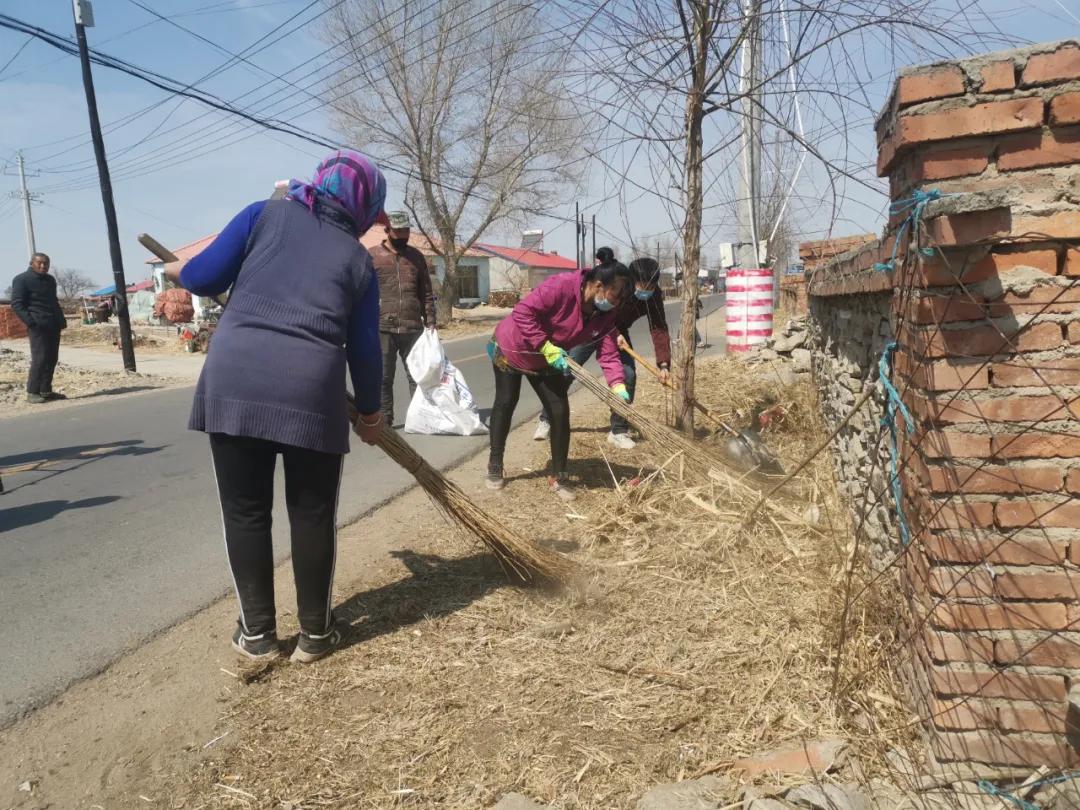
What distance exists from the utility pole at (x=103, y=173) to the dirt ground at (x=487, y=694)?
11.3 meters

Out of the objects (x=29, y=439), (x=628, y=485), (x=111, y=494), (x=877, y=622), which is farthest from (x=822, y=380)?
(x=29, y=439)

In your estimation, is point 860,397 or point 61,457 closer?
point 860,397

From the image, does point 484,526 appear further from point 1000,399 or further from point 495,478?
point 1000,399

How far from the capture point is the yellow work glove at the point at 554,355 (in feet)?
15.4

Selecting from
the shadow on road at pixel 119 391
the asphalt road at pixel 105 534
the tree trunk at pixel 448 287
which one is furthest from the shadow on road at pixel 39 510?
the tree trunk at pixel 448 287

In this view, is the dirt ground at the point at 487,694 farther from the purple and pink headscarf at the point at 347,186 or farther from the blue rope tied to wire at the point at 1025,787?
the purple and pink headscarf at the point at 347,186

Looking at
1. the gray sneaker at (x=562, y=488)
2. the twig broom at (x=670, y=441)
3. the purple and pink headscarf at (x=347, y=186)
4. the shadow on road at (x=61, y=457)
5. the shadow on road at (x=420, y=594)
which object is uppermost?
the purple and pink headscarf at (x=347, y=186)

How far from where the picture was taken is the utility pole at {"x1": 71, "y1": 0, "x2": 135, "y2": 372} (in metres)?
12.5

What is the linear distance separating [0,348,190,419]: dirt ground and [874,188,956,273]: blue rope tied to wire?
9652 millimetres

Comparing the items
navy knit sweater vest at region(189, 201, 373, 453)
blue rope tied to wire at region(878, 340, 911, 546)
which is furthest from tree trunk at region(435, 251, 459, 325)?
blue rope tied to wire at region(878, 340, 911, 546)

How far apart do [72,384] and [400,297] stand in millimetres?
7570

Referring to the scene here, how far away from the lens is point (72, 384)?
1176 cm

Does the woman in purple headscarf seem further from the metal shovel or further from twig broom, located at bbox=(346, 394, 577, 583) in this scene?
the metal shovel

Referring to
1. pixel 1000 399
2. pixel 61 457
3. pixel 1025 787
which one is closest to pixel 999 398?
pixel 1000 399
